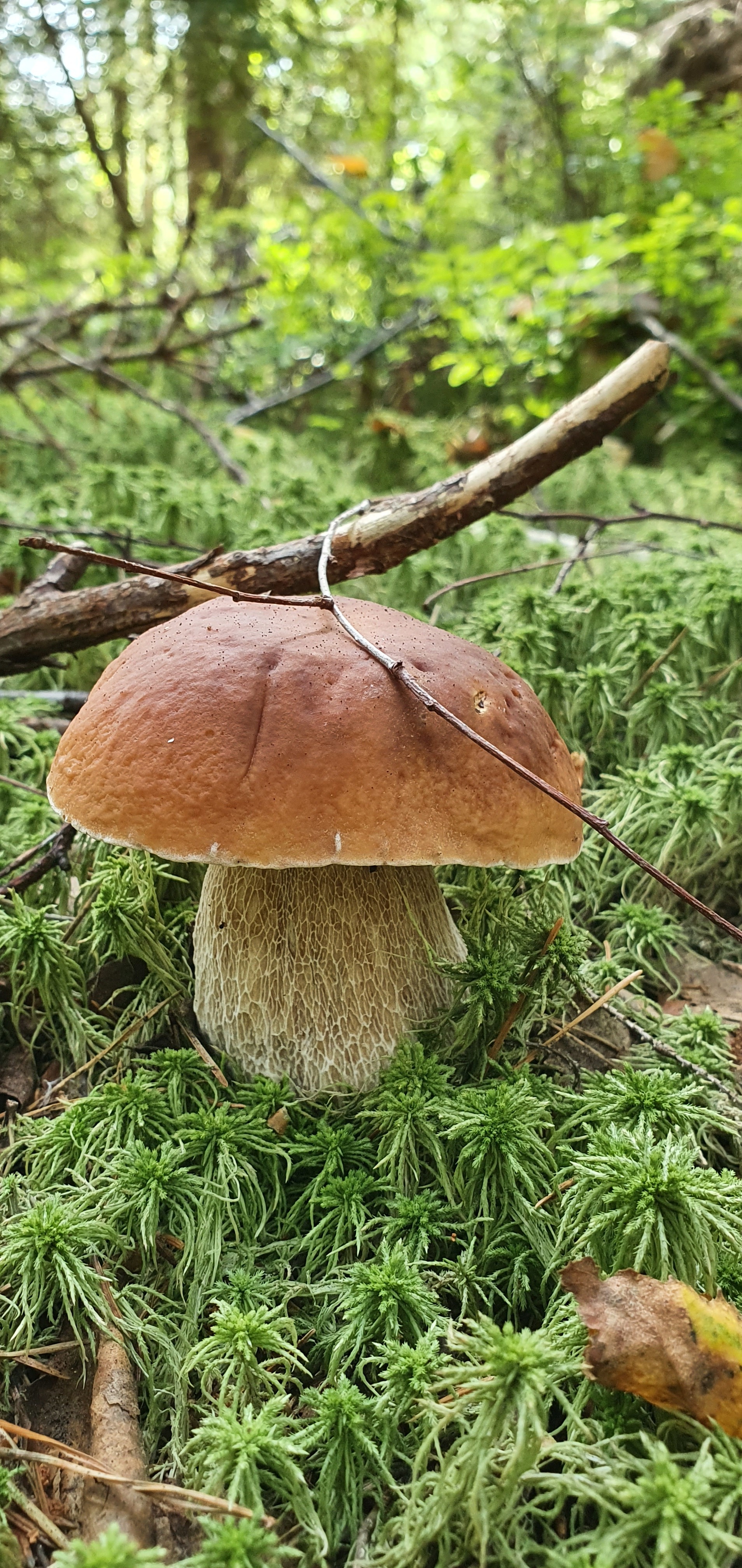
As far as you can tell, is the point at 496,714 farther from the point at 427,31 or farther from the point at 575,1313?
the point at 427,31

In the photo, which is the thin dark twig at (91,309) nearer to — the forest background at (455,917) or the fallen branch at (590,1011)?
the forest background at (455,917)

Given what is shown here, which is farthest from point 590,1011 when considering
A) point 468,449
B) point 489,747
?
point 468,449

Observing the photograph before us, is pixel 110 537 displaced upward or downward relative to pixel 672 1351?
upward

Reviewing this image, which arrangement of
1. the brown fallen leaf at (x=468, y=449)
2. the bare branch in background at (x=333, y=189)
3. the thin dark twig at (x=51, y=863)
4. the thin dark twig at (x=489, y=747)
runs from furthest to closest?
the bare branch in background at (x=333, y=189)
the brown fallen leaf at (x=468, y=449)
the thin dark twig at (x=51, y=863)
the thin dark twig at (x=489, y=747)

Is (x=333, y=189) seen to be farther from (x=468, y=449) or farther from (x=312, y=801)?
(x=312, y=801)

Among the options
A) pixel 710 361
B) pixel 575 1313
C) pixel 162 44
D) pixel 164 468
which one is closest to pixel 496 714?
pixel 575 1313

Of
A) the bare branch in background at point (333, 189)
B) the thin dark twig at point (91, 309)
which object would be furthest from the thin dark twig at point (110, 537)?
the bare branch in background at point (333, 189)
